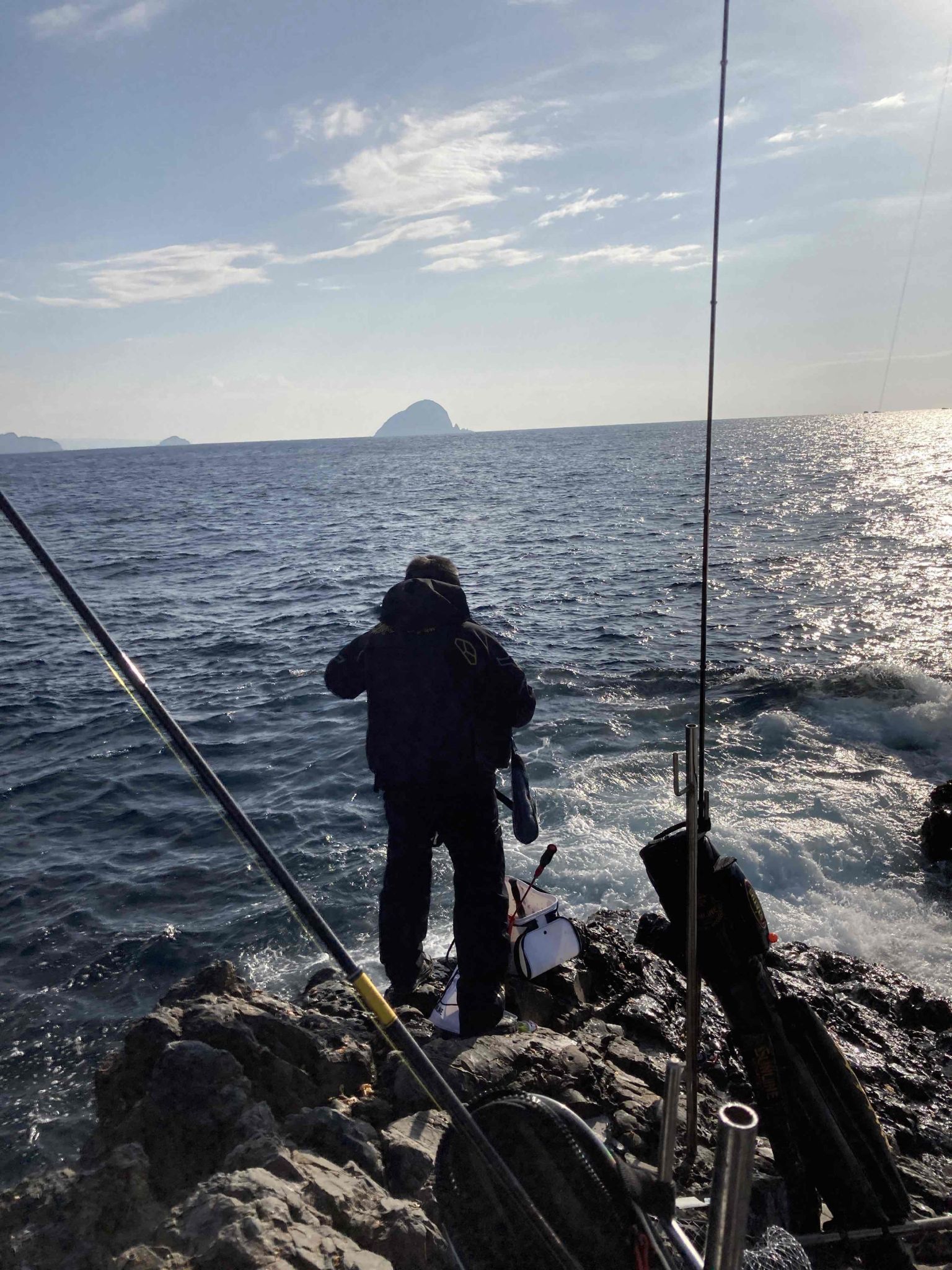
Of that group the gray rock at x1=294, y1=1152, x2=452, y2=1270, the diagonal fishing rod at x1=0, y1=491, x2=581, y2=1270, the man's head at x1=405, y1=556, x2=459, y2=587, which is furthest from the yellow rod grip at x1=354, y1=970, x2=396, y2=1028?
the man's head at x1=405, y1=556, x2=459, y2=587

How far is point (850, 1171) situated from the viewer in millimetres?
3059

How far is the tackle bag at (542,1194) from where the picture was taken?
1.86 metres

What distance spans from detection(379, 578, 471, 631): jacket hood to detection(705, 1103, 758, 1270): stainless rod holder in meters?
3.00

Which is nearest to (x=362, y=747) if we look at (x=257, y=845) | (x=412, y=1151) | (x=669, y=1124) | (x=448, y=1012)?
(x=448, y=1012)

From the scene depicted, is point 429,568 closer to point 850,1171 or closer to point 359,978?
point 359,978

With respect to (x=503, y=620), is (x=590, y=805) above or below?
below

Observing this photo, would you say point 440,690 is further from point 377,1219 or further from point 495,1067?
point 377,1219

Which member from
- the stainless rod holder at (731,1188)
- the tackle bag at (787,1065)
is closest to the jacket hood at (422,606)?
the tackle bag at (787,1065)

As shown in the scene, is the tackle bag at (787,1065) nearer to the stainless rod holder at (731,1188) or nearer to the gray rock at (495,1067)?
the gray rock at (495,1067)

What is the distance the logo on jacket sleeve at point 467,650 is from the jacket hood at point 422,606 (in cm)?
12

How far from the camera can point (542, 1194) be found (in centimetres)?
194

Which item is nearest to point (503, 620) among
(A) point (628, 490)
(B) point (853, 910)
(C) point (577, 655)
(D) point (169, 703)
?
(C) point (577, 655)

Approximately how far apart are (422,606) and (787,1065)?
101 inches

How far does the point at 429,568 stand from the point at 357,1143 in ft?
8.72
